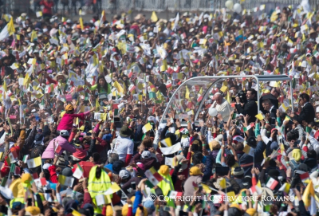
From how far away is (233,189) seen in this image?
9.59 metres

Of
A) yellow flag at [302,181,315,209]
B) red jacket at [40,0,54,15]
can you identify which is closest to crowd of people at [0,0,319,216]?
yellow flag at [302,181,315,209]

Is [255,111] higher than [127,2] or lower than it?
lower

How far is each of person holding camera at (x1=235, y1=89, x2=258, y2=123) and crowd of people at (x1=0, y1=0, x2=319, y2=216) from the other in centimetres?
2

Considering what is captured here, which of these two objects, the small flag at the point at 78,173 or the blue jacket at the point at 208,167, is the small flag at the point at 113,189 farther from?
the blue jacket at the point at 208,167

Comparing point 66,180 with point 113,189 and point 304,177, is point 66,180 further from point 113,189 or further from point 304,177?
point 304,177

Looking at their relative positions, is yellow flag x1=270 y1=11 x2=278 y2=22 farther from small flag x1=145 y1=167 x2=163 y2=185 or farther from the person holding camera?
small flag x1=145 y1=167 x2=163 y2=185

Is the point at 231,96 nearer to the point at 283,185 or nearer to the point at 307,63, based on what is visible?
the point at 307,63

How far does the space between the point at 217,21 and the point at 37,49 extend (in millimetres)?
5749

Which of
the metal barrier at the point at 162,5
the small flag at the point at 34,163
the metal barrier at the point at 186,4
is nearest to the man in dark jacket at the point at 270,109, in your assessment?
the small flag at the point at 34,163

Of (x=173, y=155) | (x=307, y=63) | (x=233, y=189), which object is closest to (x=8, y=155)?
(x=173, y=155)

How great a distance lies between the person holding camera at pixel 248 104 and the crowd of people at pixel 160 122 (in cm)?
2

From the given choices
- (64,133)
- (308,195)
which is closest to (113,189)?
(308,195)

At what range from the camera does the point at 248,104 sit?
12.9 m

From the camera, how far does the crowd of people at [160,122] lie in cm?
934
